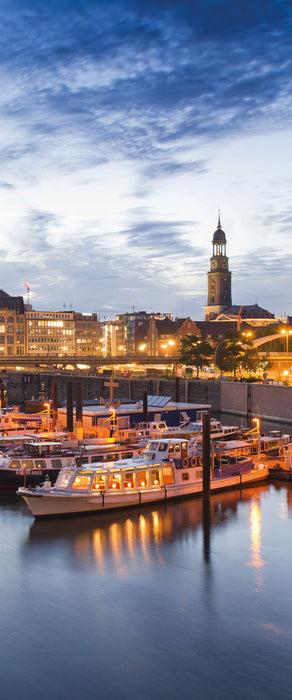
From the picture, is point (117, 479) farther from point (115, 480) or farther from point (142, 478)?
point (142, 478)

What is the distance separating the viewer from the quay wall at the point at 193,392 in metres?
89.3

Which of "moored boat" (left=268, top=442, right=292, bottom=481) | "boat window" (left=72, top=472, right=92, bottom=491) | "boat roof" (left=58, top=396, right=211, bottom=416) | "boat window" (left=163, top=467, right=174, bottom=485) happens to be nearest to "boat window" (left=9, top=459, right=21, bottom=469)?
"boat window" (left=72, top=472, right=92, bottom=491)

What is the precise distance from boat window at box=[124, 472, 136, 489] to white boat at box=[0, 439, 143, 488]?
415 cm

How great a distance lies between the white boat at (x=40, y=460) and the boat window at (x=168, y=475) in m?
5.33

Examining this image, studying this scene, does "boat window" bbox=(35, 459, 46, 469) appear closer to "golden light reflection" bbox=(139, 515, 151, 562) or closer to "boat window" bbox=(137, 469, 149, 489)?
"boat window" bbox=(137, 469, 149, 489)

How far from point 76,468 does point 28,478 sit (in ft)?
20.9

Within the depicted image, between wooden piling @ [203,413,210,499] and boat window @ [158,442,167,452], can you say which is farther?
boat window @ [158,442,167,452]

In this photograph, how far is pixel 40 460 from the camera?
1837 inches

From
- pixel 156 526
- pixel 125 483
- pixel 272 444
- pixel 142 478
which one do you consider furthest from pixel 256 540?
pixel 272 444

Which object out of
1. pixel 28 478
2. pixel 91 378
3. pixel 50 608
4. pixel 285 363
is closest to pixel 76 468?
pixel 28 478

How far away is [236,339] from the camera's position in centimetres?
12888

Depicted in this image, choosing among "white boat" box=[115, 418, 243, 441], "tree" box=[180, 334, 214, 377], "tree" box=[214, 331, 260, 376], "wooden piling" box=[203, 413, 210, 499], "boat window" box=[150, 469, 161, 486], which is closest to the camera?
"boat window" box=[150, 469, 161, 486]

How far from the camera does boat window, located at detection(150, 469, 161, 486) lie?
4259 cm

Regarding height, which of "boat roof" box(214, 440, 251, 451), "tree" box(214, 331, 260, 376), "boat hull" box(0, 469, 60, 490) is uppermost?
"tree" box(214, 331, 260, 376)
